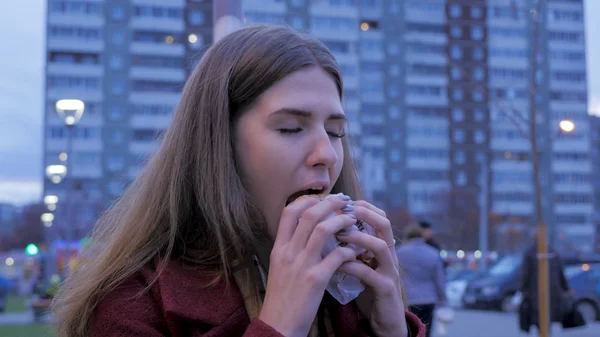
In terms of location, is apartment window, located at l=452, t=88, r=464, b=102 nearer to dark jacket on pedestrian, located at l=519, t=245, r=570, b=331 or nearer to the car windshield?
the car windshield

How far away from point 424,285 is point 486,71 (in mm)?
77442

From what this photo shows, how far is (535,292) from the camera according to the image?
10.9 metres

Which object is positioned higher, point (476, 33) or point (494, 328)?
point (476, 33)

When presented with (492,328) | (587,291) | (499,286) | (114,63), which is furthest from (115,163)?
(492,328)

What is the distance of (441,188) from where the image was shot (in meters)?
78.2

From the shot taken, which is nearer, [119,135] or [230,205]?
[230,205]

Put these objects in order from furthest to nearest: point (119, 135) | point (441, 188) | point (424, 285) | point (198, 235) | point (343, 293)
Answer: point (441, 188)
point (119, 135)
point (424, 285)
point (198, 235)
point (343, 293)

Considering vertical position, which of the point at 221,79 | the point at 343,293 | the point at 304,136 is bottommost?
the point at 343,293

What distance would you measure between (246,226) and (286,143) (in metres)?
0.21

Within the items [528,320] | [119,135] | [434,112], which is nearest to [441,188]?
[434,112]

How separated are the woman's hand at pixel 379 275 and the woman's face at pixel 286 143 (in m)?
0.14

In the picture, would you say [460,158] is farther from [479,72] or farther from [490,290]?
[490,290]

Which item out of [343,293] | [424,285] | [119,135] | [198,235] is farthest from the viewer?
[119,135]

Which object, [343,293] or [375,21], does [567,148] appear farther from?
[343,293]
